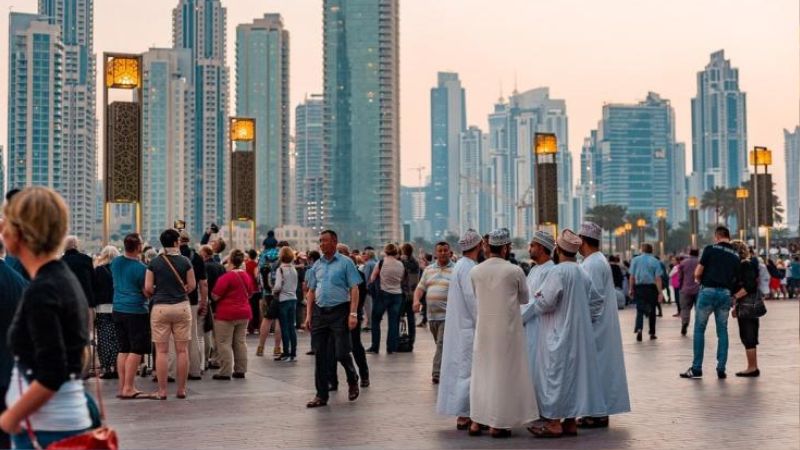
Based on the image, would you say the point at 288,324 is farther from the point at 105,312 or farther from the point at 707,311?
the point at 707,311

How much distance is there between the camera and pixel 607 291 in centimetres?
1053

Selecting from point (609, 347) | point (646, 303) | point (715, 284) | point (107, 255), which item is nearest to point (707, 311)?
point (715, 284)

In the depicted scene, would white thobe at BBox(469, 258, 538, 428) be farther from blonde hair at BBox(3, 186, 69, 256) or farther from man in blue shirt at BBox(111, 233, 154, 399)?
blonde hair at BBox(3, 186, 69, 256)

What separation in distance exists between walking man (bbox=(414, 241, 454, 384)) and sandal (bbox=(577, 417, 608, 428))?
358 centimetres

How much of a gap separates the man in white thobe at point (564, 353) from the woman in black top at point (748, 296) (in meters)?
4.98

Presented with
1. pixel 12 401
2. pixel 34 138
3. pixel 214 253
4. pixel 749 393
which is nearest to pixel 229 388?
pixel 214 253

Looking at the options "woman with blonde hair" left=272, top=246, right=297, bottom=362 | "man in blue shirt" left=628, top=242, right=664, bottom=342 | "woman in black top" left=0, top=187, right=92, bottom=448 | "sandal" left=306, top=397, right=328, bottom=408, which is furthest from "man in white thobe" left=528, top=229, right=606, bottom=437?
"man in blue shirt" left=628, top=242, right=664, bottom=342

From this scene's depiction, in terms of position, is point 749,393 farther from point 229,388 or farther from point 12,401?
point 12,401

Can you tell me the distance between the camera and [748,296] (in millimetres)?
14234

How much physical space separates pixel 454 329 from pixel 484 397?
947 mm

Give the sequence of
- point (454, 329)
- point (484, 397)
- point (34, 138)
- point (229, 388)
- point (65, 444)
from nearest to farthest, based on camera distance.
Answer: point (65, 444)
point (484, 397)
point (454, 329)
point (229, 388)
point (34, 138)

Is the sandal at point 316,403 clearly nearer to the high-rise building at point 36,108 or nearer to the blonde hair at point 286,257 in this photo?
the blonde hair at point 286,257

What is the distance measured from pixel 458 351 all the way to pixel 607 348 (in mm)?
1371

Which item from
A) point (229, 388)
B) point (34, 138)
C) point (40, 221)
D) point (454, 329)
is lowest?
point (229, 388)
